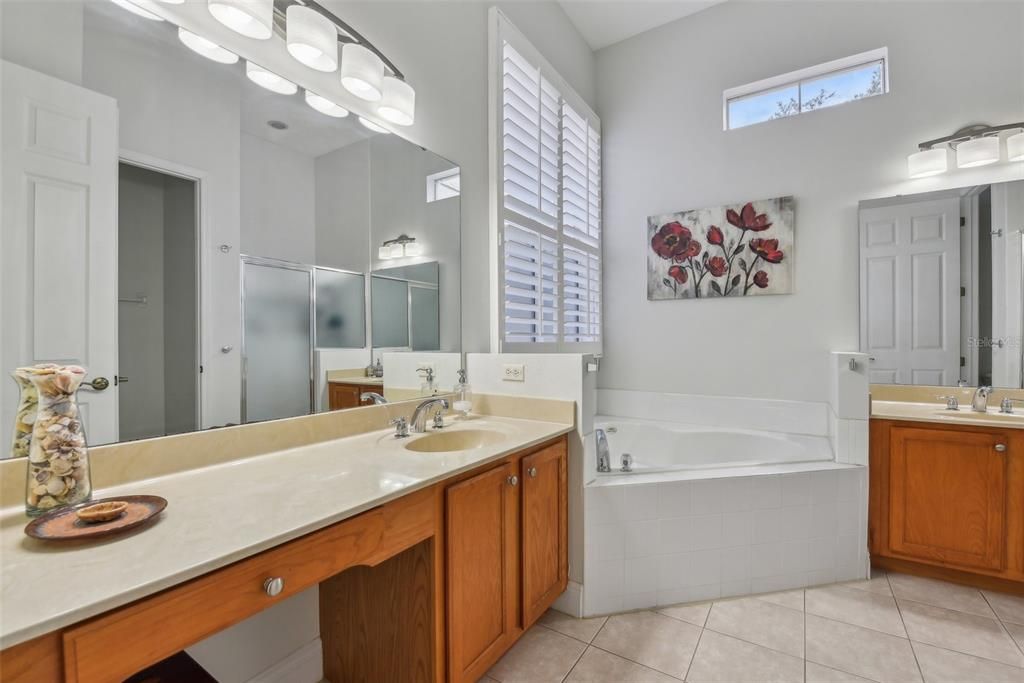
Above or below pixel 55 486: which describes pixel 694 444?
below

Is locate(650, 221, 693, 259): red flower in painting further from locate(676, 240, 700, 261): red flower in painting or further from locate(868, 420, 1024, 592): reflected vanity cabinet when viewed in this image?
A: locate(868, 420, 1024, 592): reflected vanity cabinet

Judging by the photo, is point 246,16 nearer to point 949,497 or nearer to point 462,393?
point 462,393

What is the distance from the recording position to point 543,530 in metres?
1.73

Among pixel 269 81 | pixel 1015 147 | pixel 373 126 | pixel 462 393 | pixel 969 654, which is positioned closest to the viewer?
pixel 269 81

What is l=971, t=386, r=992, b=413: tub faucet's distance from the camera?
2248 mm

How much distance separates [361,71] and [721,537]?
A: 2.38 meters

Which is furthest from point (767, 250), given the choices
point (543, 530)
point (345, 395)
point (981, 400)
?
point (345, 395)

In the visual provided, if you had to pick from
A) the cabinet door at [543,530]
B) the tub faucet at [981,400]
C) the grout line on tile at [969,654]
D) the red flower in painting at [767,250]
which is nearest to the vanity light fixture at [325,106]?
the cabinet door at [543,530]

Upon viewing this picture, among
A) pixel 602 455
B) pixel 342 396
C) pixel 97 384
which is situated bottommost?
pixel 602 455

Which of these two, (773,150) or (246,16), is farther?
(773,150)

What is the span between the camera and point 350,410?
5.49 ft

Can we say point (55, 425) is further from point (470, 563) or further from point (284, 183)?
point (470, 563)

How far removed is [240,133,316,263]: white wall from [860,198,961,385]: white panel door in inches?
115

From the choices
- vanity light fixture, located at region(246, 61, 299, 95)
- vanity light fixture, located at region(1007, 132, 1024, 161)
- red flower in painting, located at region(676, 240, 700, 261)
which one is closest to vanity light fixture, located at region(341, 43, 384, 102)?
vanity light fixture, located at region(246, 61, 299, 95)
